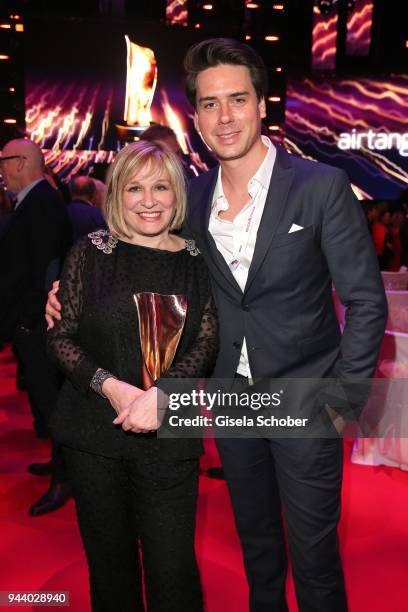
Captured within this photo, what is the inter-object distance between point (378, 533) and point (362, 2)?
13.0 m

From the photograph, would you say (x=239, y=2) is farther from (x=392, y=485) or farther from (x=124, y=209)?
(x=124, y=209)

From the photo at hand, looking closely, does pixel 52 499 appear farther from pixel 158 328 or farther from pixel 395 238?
pixel 395 238

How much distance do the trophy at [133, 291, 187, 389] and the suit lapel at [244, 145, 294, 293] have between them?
0.21 meters

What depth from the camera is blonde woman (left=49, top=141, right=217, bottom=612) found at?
5.97 feet

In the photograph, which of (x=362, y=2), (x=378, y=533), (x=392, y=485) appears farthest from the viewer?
(x=362, y=2)

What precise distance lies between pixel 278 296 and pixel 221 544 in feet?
5.22

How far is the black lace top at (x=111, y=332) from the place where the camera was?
182cm

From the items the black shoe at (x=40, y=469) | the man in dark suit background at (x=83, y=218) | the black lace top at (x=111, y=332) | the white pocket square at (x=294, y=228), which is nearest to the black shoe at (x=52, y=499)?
the black shoe at (x=40, y=469)

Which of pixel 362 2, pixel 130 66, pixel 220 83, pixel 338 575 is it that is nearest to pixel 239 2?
pixel 130 66

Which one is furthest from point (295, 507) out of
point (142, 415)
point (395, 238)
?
point (395, 238)

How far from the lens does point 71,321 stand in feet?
6.13

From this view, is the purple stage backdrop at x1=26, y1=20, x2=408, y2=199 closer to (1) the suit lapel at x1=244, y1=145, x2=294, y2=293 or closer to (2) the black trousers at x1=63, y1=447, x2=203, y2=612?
(1) the suit lapel at x1=244, y1=145, x2=294, y2=293

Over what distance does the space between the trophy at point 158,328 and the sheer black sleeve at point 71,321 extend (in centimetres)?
15

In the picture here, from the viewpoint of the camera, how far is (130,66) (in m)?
11.4
